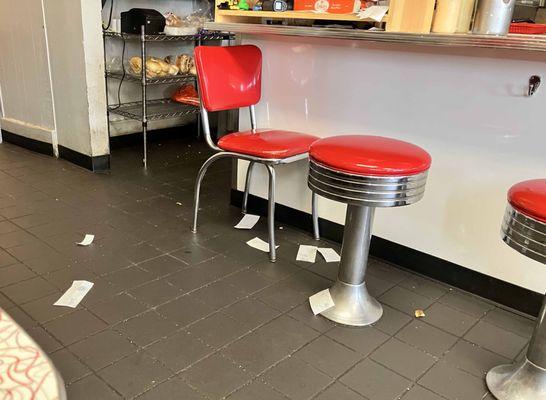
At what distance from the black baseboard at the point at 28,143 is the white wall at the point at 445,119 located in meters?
2.20

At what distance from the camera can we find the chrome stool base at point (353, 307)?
1.92 metres

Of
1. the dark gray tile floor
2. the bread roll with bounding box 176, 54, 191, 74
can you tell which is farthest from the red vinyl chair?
the bread roll with bounding box 176, 54, 191, 74

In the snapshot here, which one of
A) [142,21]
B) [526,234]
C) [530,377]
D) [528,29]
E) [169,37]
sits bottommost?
[530,377]

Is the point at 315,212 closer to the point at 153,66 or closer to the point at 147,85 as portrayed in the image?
the point at 153,66

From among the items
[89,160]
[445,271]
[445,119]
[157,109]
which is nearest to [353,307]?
[445,271]

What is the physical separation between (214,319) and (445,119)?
1.28 meters

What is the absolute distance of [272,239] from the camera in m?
2.35

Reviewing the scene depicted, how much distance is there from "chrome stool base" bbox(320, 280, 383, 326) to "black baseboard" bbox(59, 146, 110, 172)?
2229 millimetres

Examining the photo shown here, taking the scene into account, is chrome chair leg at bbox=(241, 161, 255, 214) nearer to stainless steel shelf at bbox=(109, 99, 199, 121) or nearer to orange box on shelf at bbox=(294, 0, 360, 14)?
orange box on shelf at bbox=(294, 0, 360, 14)

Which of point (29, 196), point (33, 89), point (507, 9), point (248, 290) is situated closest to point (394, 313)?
point (248, 290)

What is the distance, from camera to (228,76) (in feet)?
Result: 7.89

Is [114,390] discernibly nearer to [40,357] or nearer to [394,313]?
[40,357]

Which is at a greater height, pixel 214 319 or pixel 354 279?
pixel 354 279

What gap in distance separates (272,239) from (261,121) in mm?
775
